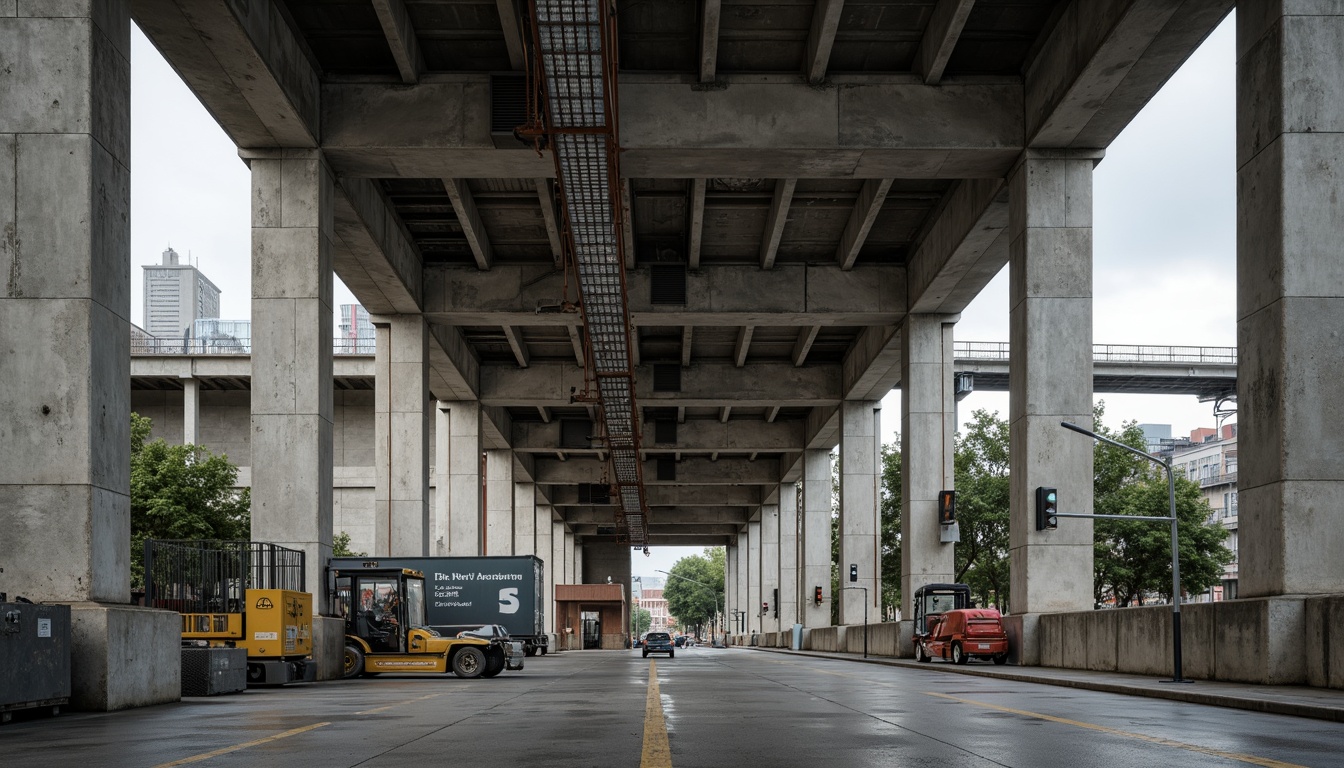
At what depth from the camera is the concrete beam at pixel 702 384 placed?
49.4m

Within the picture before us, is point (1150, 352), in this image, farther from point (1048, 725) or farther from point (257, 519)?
point (1048, 725)

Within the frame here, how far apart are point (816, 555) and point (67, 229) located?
161 feet

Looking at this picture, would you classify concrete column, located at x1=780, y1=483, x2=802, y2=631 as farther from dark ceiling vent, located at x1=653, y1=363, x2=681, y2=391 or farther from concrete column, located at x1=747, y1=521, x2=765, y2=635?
dark ceiling vent, located at x1=653, y1=363, x2=681, y2=391

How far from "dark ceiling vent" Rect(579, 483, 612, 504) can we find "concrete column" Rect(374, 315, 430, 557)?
102ft

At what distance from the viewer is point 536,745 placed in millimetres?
10758

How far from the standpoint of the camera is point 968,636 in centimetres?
3066

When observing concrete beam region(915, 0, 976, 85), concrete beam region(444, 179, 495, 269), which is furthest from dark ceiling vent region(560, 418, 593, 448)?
concrete beam region(915, 0, 976, 85)

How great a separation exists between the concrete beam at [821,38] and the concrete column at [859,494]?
77.8 ft

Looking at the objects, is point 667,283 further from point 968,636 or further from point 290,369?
point 290,369

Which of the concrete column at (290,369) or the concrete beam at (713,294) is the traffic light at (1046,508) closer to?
the concrete beam at (713,294)

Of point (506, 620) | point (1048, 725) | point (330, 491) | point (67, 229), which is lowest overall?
point (506, 620)

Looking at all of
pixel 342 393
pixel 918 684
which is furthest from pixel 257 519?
pixel 342 393

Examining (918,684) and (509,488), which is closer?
(918,684)

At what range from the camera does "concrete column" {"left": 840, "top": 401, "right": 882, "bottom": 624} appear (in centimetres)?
4925
